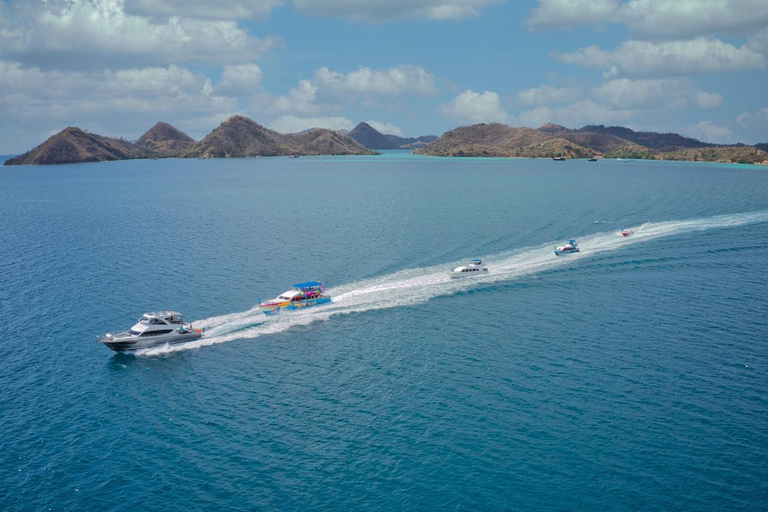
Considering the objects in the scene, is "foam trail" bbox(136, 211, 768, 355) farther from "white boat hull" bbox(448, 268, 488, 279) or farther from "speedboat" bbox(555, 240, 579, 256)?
"speedboat" bbox(555, 240, 579, 256)

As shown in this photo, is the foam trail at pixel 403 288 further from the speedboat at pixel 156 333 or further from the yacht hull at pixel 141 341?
the speedboat at pixel 156 333

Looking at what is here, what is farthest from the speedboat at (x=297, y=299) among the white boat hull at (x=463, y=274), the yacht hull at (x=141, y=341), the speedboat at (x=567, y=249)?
the speedboat at (x=567, y=249)

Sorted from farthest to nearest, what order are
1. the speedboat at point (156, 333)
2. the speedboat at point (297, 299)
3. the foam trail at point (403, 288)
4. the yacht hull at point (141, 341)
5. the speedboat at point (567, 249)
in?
the speedboat at point (567, 249) < the speedboat at point (297, 299) < the foam trail at point (403, 288) < the speedboat at point (156, 333) < the yacht hull at point (141, 341)

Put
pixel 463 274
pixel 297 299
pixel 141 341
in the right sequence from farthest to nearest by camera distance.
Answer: pixel 463 274 < pixel 297 299 < pixel 141 341

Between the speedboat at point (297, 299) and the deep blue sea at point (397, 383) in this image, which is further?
the speedboat at point (297, 299)

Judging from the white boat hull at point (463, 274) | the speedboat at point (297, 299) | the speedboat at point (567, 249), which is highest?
the speedboat at point (567, 249)

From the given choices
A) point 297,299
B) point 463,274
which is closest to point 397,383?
point 297,299

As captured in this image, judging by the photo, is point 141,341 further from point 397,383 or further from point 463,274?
point 463,274
